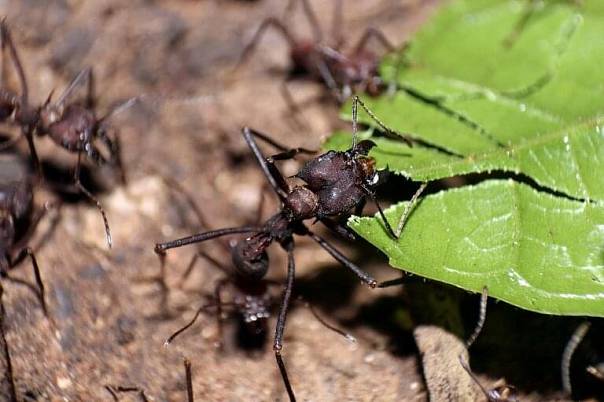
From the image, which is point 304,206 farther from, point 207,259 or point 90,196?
point 90,196

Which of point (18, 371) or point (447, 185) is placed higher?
point (447, 185)

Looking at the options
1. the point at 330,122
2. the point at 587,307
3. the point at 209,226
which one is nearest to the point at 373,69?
the point at 330,122

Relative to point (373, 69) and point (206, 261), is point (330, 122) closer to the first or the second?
point (373, 69)

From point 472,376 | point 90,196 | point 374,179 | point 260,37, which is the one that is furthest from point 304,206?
point 260,37

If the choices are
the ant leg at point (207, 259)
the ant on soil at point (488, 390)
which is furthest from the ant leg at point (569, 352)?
the ant leg at point (207, 259)

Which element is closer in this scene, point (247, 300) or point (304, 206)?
point (304, 206)

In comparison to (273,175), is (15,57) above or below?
below

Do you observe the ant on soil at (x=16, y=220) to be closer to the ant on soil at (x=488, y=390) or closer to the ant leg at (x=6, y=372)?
the ant leg at (x=6, y=372)

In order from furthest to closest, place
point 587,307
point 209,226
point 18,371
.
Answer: point 209,226 → point 18,371 → point 587,307

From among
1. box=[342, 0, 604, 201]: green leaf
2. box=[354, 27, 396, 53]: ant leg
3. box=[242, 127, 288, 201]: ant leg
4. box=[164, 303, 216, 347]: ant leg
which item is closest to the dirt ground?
box=[164, 303, 216, 347]: ant leg
